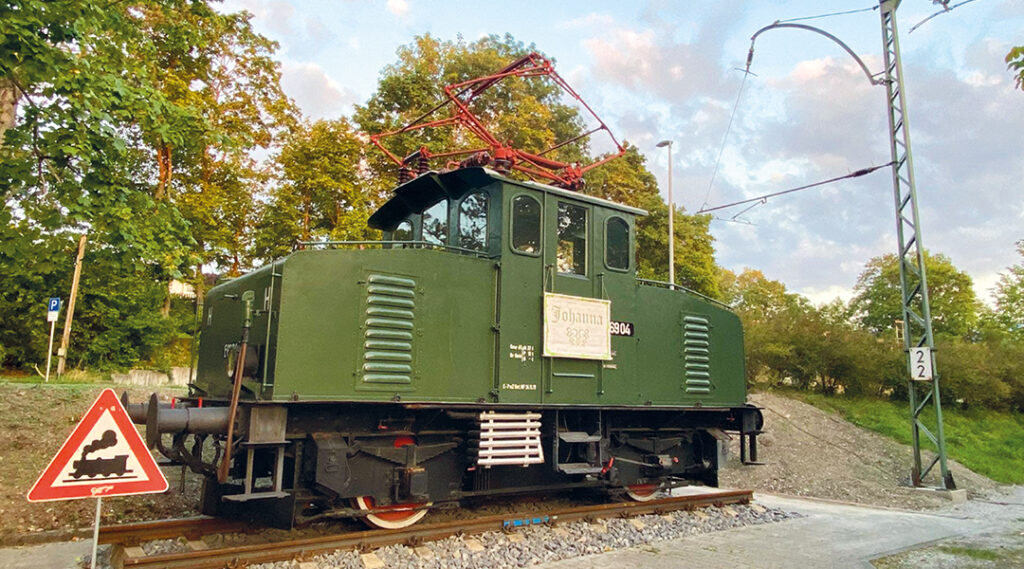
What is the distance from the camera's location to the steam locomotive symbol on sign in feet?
15.0

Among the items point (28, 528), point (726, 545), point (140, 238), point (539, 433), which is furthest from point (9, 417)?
point (726, 545)

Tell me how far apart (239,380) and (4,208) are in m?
4.17

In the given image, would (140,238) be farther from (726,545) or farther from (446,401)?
(726,545)

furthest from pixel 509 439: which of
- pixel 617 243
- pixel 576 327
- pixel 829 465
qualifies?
pixel 829 465

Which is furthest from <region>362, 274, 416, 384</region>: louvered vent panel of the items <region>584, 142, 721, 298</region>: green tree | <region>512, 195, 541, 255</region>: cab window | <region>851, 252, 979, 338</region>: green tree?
<region>851, 252, 979, 338</region>: green tree

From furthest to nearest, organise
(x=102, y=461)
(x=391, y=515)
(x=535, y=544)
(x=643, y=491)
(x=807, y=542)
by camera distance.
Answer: (x=643, y=491), (x=807, y=542), (x=391, y=515), (x=535, y=544), (x=102, y=461)

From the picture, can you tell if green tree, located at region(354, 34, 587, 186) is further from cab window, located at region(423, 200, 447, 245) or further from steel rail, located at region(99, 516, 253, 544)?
steel rail, located at region(99, 516, 253, 544)

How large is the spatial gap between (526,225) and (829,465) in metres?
10.2

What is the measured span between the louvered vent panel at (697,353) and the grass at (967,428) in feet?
35.6

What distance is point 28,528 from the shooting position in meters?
6.68

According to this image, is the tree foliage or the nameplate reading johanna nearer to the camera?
the tree foliage

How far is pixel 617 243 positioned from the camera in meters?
8.52

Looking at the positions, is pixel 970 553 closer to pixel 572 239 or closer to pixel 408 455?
pixel 572 239

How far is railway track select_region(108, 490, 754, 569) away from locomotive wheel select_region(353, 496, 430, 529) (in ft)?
0.59
